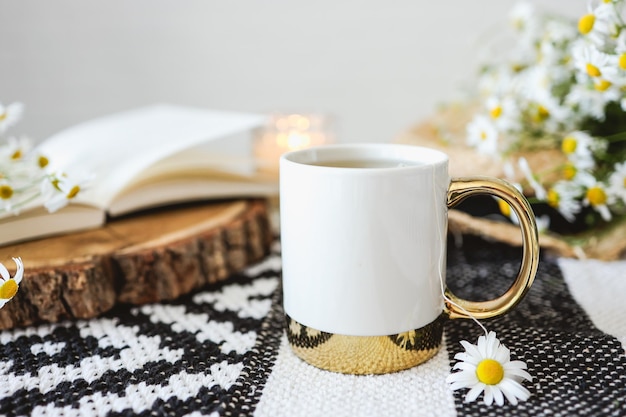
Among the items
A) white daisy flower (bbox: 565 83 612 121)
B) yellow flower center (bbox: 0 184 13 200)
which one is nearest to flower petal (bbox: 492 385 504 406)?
white daisy flower (bbox: 565 83 612 121)

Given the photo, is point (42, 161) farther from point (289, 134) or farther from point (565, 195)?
point (565, 195)

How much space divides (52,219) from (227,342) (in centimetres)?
26

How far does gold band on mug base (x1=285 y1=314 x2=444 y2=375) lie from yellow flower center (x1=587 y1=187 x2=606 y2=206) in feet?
0.91

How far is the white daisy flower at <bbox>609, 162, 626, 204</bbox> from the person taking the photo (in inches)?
24.7

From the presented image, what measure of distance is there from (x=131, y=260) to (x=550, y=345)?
15.6 inches

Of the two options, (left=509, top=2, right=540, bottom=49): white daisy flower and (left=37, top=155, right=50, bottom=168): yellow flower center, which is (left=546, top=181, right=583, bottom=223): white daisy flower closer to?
(left=509, top=2, right=540, bottom=49): white daisy flower

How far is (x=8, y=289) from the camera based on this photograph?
494 millimetres

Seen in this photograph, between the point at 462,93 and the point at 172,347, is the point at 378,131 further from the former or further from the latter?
the point at 172,347

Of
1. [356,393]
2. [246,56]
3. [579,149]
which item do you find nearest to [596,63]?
[579,149]

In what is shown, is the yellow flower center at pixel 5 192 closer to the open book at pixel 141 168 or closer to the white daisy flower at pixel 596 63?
the open book at pixel 141 168

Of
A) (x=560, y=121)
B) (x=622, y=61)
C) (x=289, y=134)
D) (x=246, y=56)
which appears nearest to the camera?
(x=622, y=61)

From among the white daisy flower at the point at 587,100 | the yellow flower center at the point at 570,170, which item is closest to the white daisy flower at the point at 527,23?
the white daisy flower at the point at 587,100

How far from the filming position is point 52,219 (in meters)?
0.65

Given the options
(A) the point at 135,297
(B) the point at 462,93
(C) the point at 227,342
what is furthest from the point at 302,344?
(B) the point at 462,93
